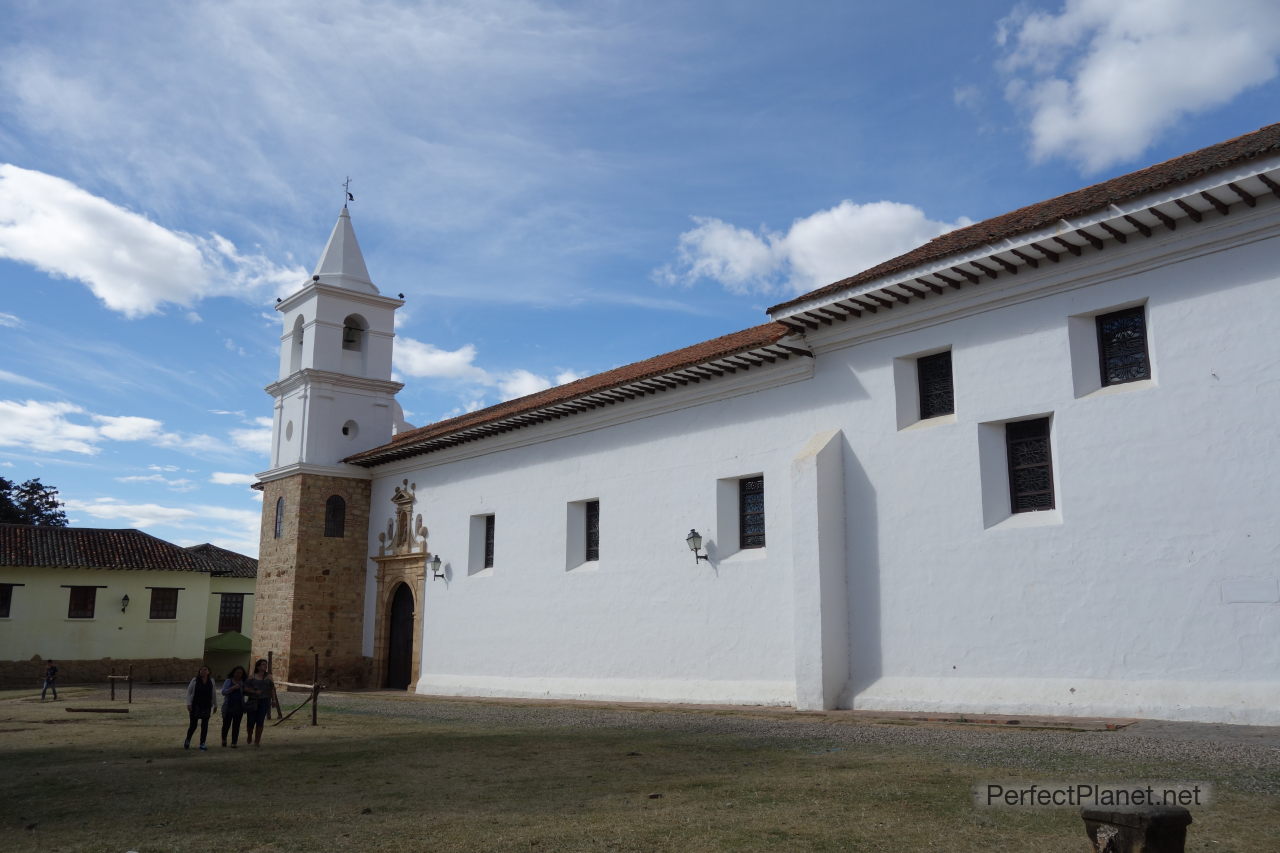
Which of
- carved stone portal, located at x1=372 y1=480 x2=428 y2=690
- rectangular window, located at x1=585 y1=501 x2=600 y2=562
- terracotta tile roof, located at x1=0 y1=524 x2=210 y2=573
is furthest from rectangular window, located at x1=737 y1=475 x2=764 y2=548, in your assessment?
terracotta tile roof, located at x1=0 y1=524 x2=210 y2=573

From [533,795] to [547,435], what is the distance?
12.1 meters

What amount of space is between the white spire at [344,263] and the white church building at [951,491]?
727cm

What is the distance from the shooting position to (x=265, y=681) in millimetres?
11766

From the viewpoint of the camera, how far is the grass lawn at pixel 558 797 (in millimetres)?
5422

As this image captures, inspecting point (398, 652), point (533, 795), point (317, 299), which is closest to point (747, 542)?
point (533, 795)

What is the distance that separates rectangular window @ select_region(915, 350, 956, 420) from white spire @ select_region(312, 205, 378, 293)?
1642 centimetres

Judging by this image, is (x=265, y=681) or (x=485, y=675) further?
(x=485, y=675)

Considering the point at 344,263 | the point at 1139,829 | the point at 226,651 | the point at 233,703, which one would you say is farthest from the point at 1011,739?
the point at 226,651

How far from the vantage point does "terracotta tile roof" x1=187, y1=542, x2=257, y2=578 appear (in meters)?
35.2

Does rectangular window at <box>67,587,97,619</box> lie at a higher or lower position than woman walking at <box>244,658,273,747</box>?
higher

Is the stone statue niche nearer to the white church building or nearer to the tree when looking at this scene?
the white church building

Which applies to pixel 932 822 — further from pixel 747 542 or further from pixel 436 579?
pixel 436 579

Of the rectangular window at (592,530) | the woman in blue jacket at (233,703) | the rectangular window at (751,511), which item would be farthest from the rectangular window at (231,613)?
the rectangular window at (751,511)

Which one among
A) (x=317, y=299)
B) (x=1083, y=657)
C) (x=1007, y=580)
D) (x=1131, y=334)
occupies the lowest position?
(x=1083, y=657)
